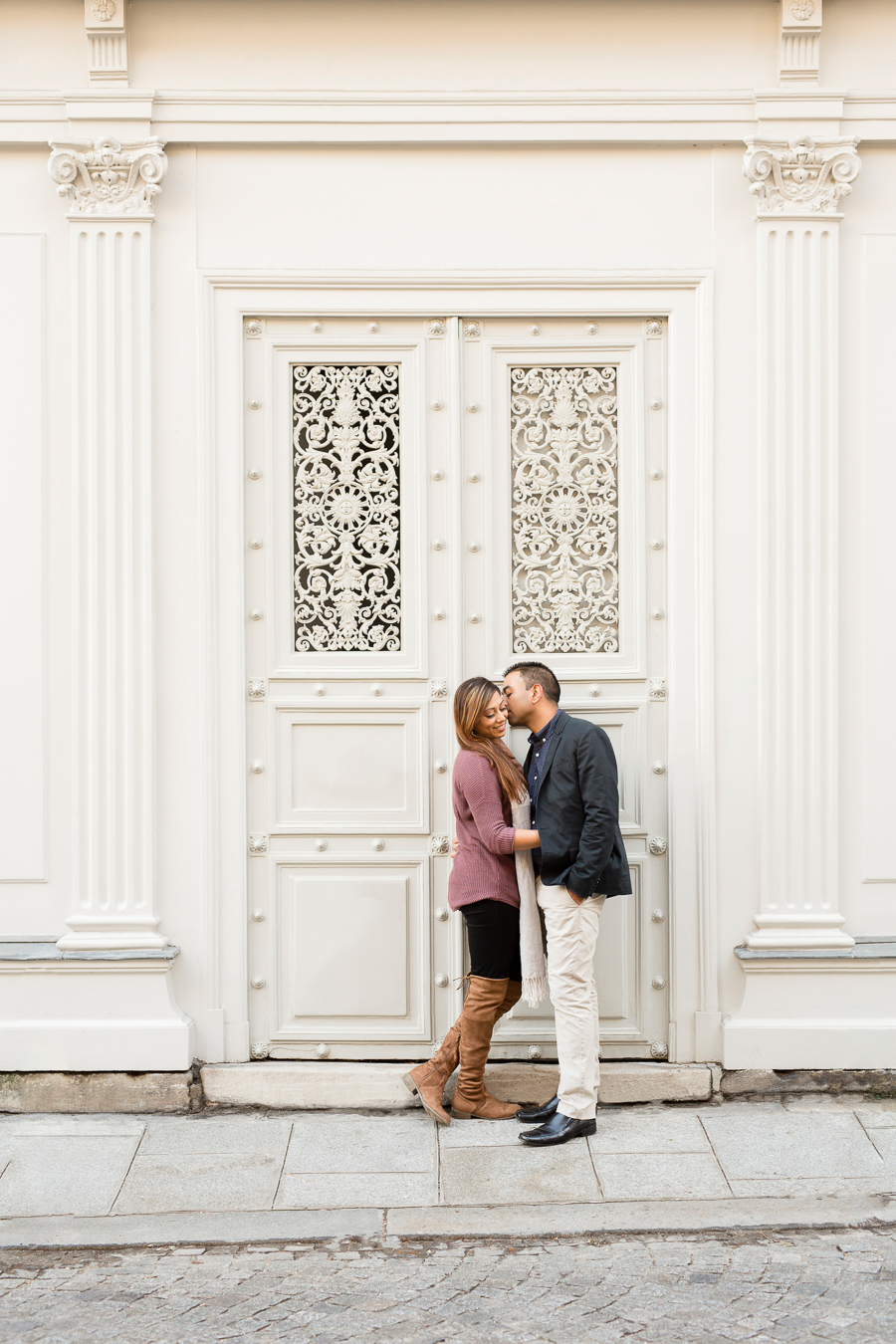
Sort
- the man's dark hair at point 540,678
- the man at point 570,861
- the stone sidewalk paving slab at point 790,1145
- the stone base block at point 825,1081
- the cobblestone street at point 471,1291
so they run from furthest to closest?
the stone base block at point 825,1081 < the man's dark hair at point 540,678 < the man at point 570,861 < the stone sidewalk paving slab at point 790,1145 < the cobblestone street at point 471,1291

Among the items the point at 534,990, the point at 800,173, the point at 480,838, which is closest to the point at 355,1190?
the point at 534,990

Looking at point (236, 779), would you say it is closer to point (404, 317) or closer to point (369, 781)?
point (369, 781)

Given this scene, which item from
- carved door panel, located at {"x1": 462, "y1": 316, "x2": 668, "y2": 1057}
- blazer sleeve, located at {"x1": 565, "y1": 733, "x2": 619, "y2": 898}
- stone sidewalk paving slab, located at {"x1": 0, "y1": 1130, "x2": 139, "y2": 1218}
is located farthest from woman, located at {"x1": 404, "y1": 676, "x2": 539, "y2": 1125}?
stone sidewalk paving slab, located at {"x1": 0, "y1": 1130, "x2": 139, "y2": 1218}

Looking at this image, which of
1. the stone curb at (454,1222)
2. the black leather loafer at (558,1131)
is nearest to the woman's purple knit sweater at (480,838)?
the black leather loafer at (558,1131)

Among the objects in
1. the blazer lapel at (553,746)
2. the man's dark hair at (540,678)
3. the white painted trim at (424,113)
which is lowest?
the blazer lapel at (553,746)

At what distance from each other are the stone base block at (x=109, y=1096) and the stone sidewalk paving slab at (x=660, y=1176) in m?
1.75

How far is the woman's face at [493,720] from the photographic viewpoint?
15.4ft

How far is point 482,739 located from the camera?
15.6 feet

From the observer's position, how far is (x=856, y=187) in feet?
16.6

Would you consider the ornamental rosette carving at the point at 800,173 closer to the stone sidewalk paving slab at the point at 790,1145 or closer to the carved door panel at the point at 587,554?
the carved door panel at the point at 587,554

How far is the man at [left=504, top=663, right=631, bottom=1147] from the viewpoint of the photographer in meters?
4.54

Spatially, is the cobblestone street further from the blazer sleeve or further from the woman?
the blazer sleeve

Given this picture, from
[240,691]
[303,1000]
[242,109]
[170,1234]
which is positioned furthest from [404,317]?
[170,1234]

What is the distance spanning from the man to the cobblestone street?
0.74 metres
